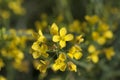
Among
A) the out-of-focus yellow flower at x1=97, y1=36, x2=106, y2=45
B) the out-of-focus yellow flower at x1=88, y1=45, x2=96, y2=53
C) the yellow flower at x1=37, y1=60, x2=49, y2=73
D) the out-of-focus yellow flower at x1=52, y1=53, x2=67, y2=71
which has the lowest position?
the yellow flower at x1=37, y1=60, x2=49, y2=73

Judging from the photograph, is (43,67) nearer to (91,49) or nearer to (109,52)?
(91,49)

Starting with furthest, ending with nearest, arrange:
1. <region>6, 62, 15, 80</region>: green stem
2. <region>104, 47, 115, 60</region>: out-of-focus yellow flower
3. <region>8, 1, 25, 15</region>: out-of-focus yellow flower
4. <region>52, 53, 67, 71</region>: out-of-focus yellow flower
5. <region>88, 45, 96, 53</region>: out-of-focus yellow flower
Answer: <region>8, 1, 25, 15</region>: out-of-focus yellow flower
<region>6, 62, 15, 80</region>: green stem
<region>104, 47, 115, 60</region>: out-of-focus yellow flower
<region>88, 45, 96, 53</region>: out-of-focus yellow flower
<region>52, 53, 67, 71</region>: out-of-focus yellow flower

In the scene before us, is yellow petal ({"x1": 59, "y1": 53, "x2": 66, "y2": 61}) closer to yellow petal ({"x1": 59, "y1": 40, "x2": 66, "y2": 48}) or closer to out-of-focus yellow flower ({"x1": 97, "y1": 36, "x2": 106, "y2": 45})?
yellow petal ({"x1": 59, "y1": 40, "x2": 66, "y2": 48})

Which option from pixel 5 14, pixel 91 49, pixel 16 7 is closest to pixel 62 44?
pixel 91 49

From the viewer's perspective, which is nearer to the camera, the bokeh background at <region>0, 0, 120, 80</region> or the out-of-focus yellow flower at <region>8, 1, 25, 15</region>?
the bokeh background at <region>0, 0, 120, 80</region>

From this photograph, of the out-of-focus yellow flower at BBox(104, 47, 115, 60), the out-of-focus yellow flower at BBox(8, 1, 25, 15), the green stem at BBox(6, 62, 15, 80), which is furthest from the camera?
the out-of-focus yellow flower at BBox(8, 1, 25, 15)

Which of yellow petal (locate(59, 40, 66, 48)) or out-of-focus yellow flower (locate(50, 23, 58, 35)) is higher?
out-of-focus yellow flower (locate(50, 23, 58, 35))

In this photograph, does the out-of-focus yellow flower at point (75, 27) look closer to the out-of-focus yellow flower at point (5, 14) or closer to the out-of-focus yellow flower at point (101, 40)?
the out-of-focus yellow flower at point (101, 40)

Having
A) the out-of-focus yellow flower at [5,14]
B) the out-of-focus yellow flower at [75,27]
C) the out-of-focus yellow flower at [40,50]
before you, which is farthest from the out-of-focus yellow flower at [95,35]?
the out-of-focus yellow flower at [5,14]

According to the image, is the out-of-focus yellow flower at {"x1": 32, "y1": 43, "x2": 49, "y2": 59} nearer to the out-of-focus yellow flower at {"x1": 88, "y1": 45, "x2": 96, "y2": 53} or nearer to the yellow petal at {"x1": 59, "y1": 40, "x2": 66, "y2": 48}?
the yellow petal at {"x1": 59, "y1": 40, "x2": 66, "y2": 48}

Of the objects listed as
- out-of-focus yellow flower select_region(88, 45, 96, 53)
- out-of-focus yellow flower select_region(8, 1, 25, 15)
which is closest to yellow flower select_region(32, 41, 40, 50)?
out-of-focus yellow flower select_region(88, 45, 96, 53)
